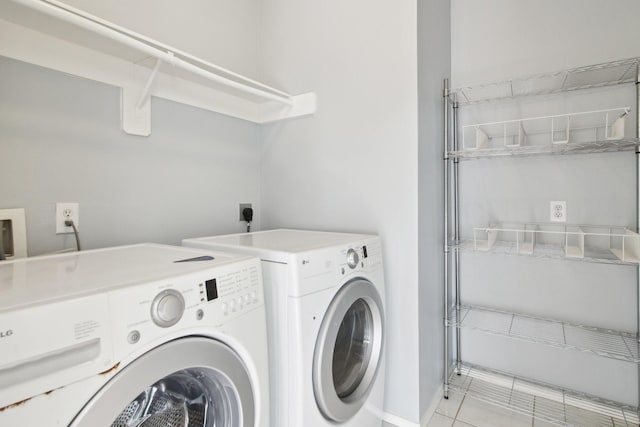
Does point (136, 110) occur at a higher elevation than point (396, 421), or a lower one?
higher

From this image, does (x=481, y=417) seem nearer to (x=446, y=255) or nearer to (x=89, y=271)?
(x=446, y=255)

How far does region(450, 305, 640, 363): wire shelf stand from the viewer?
1467mm

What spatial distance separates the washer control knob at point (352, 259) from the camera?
1.25 metres

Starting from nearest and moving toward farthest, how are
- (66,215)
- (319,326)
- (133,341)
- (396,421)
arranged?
(133,341), (319,326), (66,215), (396,421)

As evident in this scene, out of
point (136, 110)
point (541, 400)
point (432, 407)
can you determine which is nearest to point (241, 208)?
point (136, 110)

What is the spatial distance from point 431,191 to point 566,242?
0.62 m

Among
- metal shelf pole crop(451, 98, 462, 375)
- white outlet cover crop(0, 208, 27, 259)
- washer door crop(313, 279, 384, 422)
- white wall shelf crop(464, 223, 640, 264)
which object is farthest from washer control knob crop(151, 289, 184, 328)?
metal shelf pole crop(451, 98, 462, 375)

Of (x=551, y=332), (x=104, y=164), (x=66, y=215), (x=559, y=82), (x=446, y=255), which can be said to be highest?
(x=559, y=82)

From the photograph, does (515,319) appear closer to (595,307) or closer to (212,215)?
(595,307)

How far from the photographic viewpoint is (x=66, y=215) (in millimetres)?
1247

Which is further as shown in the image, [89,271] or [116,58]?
[116,58]

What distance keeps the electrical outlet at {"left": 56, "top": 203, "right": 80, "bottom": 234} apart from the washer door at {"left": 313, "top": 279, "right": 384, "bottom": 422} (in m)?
1.00

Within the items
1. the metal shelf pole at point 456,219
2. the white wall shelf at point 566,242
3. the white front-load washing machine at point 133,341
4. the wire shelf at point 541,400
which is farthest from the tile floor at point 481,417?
the white front-load washing machine at point 133,341

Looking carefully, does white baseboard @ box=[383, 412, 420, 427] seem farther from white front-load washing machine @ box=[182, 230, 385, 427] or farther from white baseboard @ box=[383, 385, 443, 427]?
white front-load washing machine @ box=[182, 230, 385, 427]
